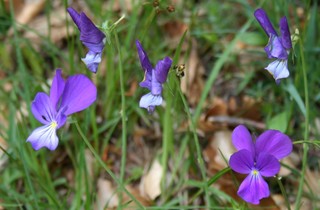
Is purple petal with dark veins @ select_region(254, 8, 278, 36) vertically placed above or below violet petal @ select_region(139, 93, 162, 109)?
above

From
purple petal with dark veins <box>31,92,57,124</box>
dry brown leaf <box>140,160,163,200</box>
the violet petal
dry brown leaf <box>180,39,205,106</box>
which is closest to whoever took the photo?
the violet petal

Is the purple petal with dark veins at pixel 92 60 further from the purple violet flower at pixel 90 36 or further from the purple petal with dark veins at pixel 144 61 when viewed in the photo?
the purple petal with dark veins at pixel 144 61

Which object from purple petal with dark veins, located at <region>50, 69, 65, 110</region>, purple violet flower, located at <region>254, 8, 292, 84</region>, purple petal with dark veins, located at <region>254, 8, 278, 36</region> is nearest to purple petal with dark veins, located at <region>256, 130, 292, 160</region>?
purple violet flower, located at <region>254, 8, 292, 84</region>

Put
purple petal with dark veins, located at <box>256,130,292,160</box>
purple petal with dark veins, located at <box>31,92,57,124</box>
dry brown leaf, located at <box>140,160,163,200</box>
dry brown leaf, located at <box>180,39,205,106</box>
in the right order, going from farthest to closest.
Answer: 1. dry brown leaf, located at <box>180,39,205,106</box>
2. dry brown leaf, located at <box>140,160,163,200</box>
3. purple petal with dark veins, located at <box>31,92,57,124</box>
4. purple petal with dark veins, located at <box>256,130,292,160</box>

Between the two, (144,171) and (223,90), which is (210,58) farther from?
(144,171)

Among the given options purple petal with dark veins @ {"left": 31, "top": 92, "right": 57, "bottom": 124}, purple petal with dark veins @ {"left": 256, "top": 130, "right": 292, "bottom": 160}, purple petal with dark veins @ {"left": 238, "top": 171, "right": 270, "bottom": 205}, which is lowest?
purple petal with dark veins @ {"left": 238, "top": 171, "right": 270, "bottom": 205}

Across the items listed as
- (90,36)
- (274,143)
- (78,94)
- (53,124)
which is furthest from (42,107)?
(274,143)

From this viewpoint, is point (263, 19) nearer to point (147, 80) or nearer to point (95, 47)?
point (147, 80)

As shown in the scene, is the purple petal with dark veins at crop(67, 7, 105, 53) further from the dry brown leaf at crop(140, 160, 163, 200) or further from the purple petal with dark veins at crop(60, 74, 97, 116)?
the dry brown leaf at crop(140, 160, 163, 200)

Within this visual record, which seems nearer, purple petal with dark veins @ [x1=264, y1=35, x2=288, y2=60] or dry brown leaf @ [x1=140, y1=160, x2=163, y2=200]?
purple petal with dark veins @ [x1=264, y1=35, x2=288, y2=60]
